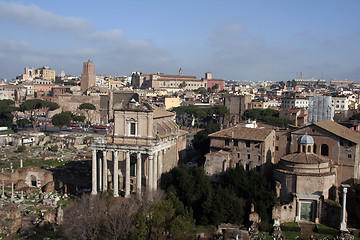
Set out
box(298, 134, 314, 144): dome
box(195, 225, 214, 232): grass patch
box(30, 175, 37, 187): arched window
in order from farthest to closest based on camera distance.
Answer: box(30, 175, 37, 187): arched window
box(298, 134, 314, 144): dome
box(195, 225, 214, 232): grass patch

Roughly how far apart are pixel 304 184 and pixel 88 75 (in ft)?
347

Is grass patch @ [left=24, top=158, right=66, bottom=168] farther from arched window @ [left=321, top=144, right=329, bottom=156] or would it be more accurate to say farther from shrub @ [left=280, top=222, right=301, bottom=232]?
arched window @ [left=321, top=144, right=329, bottom=156]

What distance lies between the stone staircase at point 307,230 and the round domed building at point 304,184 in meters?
0.52

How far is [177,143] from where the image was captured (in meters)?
38.5

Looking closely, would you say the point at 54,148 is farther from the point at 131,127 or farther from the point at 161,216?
the point at 161,216

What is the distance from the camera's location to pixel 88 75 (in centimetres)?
12525

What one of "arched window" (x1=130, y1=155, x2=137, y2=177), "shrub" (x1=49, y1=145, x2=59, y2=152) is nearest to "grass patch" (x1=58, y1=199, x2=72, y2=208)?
"arched window" (x1=130, y1=155, x2=137, y2=177)

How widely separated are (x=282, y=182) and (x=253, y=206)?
9.90 feet

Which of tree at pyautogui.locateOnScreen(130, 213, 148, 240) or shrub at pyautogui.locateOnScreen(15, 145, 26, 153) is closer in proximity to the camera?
tree at pyautogui.locateOnScreen(130, 213, 148, 240)

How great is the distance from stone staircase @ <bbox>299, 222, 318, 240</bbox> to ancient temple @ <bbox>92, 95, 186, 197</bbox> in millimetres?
11674

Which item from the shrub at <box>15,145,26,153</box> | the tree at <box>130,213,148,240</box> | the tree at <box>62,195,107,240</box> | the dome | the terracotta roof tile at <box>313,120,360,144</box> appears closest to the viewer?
the tree at <box>130,213,148,240</box>

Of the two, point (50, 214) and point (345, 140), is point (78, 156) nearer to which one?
point (50, 214)

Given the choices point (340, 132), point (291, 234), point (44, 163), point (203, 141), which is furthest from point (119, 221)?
point (44, 163)

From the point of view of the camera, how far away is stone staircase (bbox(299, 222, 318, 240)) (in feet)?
86.0
